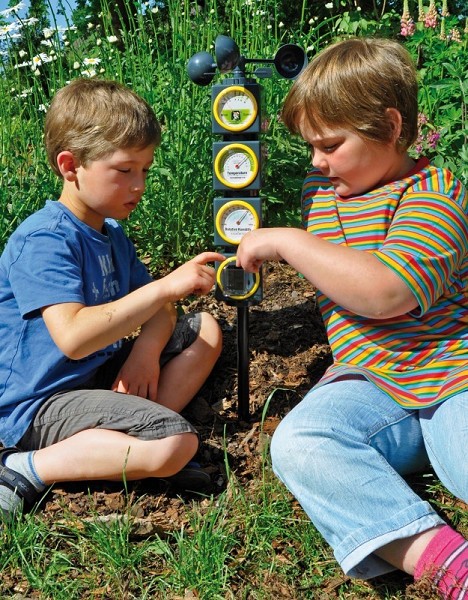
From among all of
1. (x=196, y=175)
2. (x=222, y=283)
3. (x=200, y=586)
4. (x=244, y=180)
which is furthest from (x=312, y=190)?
(x=200, y=586)

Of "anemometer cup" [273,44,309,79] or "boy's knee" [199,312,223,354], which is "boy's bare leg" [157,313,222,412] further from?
"anemometer cup" [273,44,309,79]

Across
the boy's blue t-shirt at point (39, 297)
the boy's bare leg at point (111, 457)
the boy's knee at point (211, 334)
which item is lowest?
the boy's bare leg at point (111, 457)

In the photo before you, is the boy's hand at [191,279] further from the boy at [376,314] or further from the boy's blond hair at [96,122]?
the boy's blond hair at [96,122]

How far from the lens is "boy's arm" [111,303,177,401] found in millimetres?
2617

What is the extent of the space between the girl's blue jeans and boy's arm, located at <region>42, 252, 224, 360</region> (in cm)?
50

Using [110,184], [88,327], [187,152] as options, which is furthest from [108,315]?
[187,152]

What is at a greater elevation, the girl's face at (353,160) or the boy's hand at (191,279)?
the girl's face at (353,160)

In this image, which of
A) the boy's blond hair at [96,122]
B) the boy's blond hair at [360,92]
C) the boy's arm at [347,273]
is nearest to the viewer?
the boy's arm at [347,273]

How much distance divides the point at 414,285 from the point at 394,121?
1.66ft

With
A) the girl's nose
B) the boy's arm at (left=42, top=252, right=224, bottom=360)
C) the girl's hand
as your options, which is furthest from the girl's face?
the boy's arm at (left=42, top=252, right=224, bottom=360)

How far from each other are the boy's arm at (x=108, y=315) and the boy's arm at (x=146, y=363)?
0.94 ft

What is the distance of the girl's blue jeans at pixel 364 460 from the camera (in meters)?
1.97

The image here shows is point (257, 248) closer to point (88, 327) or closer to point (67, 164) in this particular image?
point (88, 327)

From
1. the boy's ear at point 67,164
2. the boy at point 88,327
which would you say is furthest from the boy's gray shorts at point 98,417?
the boy's ear at point 67,164
